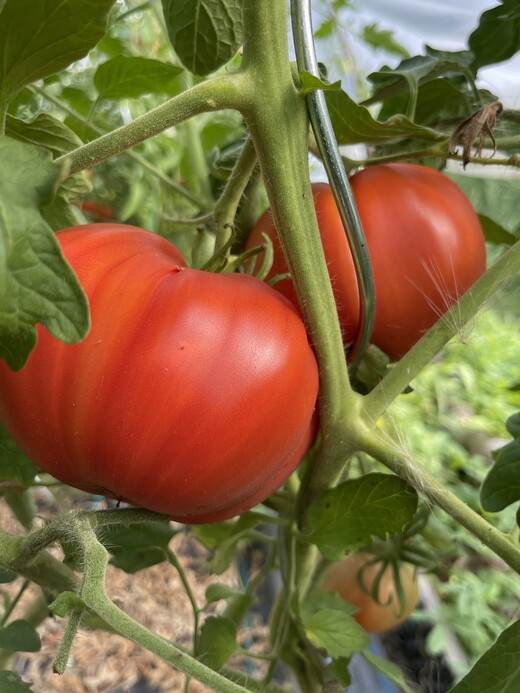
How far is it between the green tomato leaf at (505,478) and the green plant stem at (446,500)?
0.02m

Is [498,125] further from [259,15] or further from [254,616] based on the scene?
[254,616]

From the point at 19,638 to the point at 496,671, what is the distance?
0.29 meters

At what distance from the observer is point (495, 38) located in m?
0.52

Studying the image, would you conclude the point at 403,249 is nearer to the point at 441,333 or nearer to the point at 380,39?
the point at 441,333

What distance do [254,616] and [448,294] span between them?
1011 mm

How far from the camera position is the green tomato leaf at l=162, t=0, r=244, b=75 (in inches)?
15.5

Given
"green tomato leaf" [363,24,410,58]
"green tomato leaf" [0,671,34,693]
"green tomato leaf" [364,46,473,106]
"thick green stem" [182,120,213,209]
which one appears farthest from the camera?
"green tomato leaf" [363,24,410,58]

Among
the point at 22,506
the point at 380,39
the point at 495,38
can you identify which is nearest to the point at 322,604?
the point at 22,506

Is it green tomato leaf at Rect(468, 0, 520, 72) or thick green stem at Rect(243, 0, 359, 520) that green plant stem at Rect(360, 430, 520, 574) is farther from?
green tomato leaf at Rect(468, 0, 520, 72)

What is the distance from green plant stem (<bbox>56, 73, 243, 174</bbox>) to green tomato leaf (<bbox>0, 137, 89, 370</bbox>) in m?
0.05

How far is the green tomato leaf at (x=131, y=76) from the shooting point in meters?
0.52

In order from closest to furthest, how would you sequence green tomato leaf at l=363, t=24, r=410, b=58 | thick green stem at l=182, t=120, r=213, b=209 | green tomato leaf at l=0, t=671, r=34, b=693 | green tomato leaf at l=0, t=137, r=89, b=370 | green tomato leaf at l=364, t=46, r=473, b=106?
green tomato leaf at l=0, t=137, r=89, b=370 < green tomato leaf at l=0, t=671, r=34, b=693 < green tomato leaf at l=364, t=46, r=473, b=106 < thick green stem at l=182, t=120, r=213, b=209 < green tomato leaf at l=363, t=24, r=410, b=58

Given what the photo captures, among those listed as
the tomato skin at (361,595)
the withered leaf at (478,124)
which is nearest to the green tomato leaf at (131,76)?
the withered leaf at (478,124)

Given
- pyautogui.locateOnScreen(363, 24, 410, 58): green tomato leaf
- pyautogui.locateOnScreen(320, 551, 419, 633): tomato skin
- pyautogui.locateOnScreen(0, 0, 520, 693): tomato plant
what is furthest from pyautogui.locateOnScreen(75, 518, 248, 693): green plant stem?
pyautogui.locateOnScreen(363, 24, 410, 58): green tomato leaf
